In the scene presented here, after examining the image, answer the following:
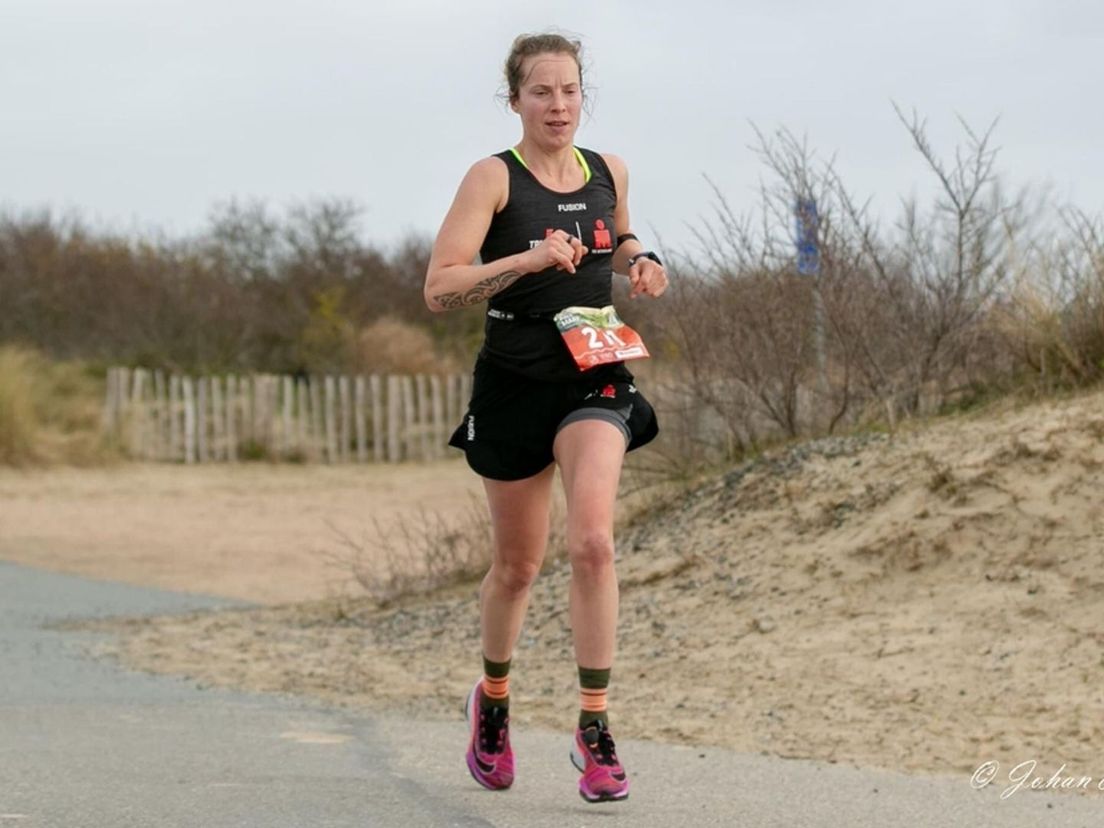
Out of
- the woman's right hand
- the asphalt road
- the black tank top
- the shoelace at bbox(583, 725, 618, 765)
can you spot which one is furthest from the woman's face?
the asphalt road

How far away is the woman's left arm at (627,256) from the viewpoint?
5691 mm

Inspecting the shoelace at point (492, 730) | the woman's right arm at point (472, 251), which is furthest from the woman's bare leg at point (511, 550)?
the woman's right arm at point (472, 251)

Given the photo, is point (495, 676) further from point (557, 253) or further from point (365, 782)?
point (557, 253)

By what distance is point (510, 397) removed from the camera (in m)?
5.80

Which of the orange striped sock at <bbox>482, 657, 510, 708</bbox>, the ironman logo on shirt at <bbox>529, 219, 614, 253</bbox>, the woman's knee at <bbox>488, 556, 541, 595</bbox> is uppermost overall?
the ironman logo on shirt at <bbox>529, 219, 614, 253</bbox>

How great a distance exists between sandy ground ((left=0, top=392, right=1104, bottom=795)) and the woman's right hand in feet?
6.78

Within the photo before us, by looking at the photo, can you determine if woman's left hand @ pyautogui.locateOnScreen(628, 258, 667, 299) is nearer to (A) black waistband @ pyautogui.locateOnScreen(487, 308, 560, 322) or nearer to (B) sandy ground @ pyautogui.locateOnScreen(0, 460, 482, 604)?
(A) black waistband @ pyautogui.locateOnScreen(487, 308, 560, 322)

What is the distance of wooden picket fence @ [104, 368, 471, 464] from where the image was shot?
1133 inches

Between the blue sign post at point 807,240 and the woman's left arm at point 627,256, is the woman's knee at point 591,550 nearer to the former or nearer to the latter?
the woman's left arm at point 627,256

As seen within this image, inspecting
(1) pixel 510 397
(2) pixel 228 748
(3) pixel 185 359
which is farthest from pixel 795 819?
(3) pixel 185 359

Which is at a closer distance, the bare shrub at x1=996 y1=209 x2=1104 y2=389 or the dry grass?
the bare shrub at x1=996 y1=209 x2=1104 y2=389

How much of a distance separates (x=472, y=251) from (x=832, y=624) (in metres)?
3.51

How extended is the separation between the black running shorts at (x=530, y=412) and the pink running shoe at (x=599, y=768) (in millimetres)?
759

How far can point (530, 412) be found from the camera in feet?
18.9
